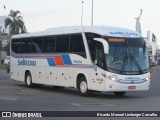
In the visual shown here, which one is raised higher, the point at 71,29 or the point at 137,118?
the point at 71,29

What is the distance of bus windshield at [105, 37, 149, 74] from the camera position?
19.4 m

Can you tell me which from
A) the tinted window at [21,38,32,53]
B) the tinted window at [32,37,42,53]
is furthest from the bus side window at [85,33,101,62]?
the tinted window at [21,38,32,53]

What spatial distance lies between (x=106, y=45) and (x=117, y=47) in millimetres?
749

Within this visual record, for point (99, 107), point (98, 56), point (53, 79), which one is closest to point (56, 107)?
point (99, 107)

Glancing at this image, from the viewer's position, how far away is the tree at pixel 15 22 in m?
85.8

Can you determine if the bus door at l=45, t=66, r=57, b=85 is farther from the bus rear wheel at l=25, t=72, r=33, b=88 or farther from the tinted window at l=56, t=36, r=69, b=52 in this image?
the bus rear wheel at l=25, t=72, r=33, b=88

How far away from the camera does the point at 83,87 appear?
20.6 m

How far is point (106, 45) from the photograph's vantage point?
19.2m

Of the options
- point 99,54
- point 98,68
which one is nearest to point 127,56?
point 99,54

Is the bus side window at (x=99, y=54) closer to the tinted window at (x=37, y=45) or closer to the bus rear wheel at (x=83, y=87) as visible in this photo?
the bus rear wheel at (x=83, y=87)

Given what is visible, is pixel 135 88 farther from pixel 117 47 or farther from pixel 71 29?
pixel 71 29

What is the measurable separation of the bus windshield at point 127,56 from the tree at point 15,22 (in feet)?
220

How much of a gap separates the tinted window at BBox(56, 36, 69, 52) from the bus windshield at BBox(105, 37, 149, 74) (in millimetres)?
3007

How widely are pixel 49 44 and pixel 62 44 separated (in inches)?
59.0
